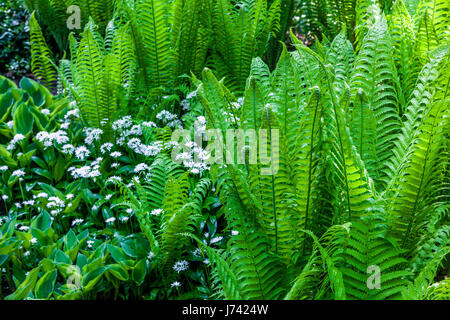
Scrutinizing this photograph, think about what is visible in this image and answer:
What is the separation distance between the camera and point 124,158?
2.99 m

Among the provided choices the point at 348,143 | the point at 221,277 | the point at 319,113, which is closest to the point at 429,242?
the point at 348,143

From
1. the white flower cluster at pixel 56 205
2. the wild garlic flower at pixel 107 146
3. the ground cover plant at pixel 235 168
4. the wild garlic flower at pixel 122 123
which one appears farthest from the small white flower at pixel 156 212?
the wild garlic flower at pixel 122 123

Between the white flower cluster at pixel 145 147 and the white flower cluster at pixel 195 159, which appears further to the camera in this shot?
the white flower cluster at pixel 145 147

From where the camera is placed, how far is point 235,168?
1.83 meters

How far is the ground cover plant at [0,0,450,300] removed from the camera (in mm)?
1766

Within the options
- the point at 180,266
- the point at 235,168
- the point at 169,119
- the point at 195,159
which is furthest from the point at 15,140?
the point at 235,168

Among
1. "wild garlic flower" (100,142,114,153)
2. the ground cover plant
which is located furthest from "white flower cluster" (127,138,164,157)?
"wild garlic flower" (100,142,114,153)

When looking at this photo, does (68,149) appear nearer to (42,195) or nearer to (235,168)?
(42,195)

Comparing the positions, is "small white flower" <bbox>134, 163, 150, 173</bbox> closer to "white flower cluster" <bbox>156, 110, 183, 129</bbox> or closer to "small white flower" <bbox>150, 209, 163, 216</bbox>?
"small white flower" <bbox>150, 209, 163, 216</bbox>

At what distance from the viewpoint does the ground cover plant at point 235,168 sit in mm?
1766

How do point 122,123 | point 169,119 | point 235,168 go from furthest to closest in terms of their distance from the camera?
point 169,119, point 122,123, point 235,168

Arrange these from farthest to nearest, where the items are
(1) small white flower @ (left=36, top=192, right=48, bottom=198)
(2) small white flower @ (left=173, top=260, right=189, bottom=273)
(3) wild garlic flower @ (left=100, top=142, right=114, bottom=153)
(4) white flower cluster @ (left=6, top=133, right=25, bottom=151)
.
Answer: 1. (4) white flower cluster @ (left=6, top=133, right=25, bottom=151)
2. (3) wild garlic flower @ (left=100, top=142, right=114, bottom=153)
3. (1) small white flower @ (left=36, top=192, right=48, bottom=198)
4. (2) small white flower @ (left=173, top=260, right=189, bottom=273)

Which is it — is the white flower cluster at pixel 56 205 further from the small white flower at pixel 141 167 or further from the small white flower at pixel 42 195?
the small white flower at pixel 141 167

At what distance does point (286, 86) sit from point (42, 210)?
1532 millimetres
